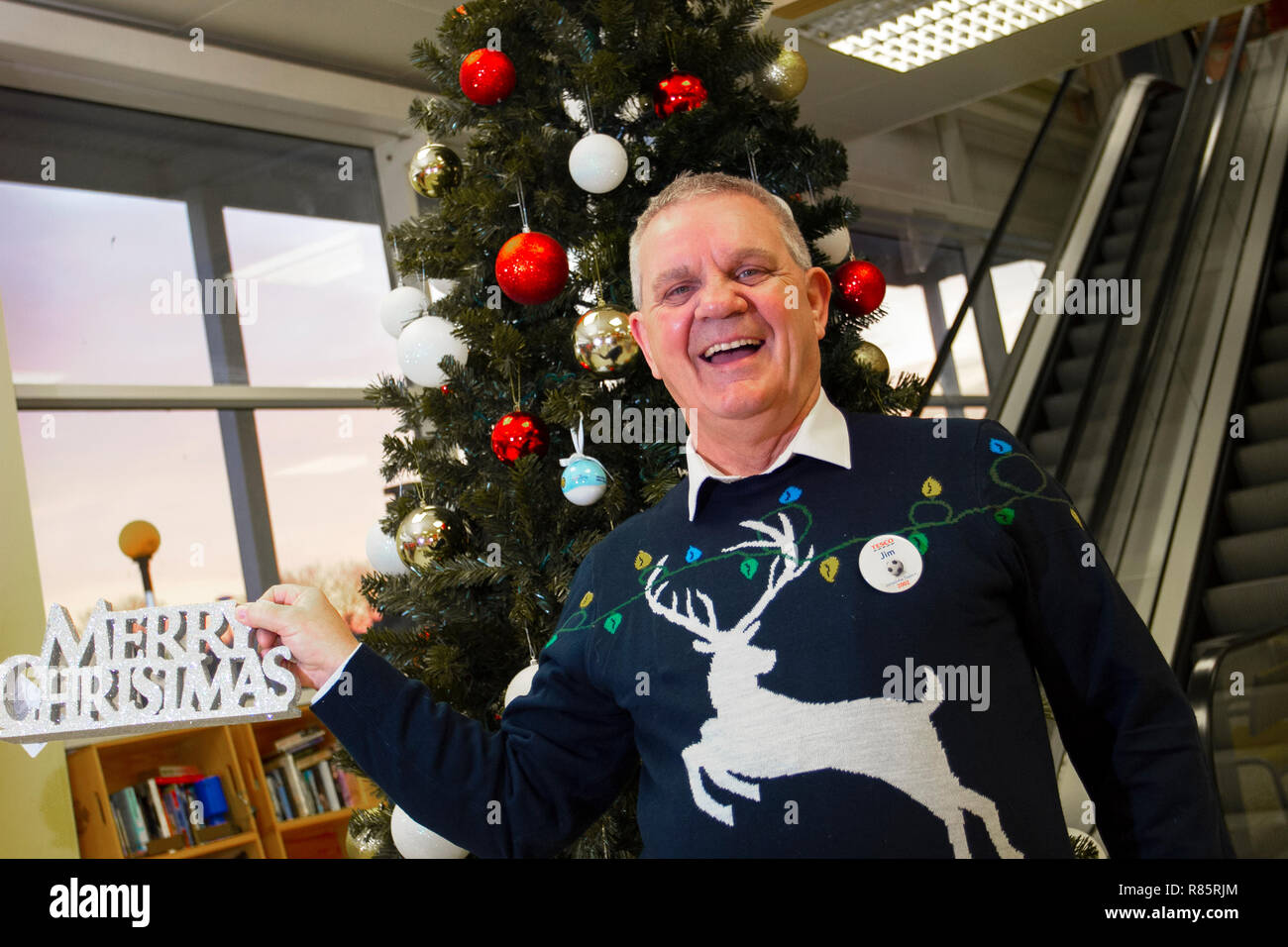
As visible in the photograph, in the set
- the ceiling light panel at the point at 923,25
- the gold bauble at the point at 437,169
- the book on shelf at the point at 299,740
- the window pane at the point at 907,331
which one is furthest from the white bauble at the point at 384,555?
the window pane at the point at 907,331

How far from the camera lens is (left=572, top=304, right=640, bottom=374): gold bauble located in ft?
7.57

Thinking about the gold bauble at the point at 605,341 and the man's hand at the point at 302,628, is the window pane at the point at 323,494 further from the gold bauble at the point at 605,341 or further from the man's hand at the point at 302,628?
the man's hand at the point at 302,628

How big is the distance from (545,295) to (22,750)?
2.78 meters

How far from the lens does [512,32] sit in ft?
8.57

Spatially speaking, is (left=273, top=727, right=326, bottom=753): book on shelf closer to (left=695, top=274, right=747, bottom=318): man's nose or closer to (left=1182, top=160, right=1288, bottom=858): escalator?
(left=1182, top=160, right=1288, bottom=858): escalator

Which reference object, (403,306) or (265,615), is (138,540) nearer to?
(403,306)

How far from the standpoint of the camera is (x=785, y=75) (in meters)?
2.66

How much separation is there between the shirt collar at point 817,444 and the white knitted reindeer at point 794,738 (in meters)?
0.13

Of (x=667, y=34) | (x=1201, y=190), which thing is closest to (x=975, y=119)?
(x=1201, y=190)

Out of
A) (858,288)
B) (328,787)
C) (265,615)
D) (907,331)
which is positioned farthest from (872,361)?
(907,331)

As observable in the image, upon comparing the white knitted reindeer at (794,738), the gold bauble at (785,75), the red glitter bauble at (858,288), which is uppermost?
the gold bauble at (785,75)

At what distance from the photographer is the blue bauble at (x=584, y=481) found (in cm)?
233
